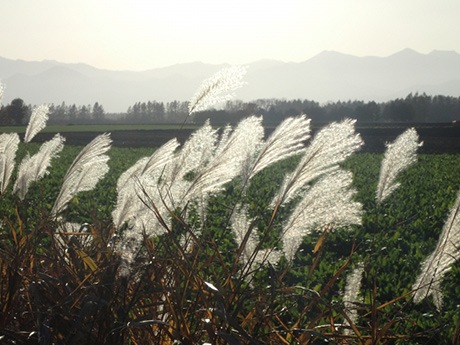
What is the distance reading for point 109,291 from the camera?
85.8 inches

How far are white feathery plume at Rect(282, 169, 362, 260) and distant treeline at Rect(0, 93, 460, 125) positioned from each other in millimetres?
65368

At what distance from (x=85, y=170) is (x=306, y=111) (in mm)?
94322

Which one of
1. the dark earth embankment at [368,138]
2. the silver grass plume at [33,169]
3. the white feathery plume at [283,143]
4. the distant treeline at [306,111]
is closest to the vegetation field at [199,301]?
the silver grass plume at [33,169]

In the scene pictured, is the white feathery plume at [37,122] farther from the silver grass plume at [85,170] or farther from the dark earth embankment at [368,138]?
the dark earth embankment at [368,138]

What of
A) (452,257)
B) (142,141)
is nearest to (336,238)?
(452,257)

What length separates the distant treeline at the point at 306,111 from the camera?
81.0 m

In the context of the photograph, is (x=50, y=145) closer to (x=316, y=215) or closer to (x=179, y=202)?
(x=179, y=202)

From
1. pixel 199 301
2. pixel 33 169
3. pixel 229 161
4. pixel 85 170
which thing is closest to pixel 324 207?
pixel 229 161

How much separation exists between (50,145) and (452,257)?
2.17 meters

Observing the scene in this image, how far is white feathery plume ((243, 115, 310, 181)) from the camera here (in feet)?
6.74

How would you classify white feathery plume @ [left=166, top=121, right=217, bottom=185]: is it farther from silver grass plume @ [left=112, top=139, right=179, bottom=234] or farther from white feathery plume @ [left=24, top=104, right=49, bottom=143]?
white feathery plume @ [left=24, top=104, right=49, bottom=143]

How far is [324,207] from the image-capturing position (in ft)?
6.59

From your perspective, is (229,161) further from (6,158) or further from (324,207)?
(6,158)

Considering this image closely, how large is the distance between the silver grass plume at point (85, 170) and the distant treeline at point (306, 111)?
64.5 metres
